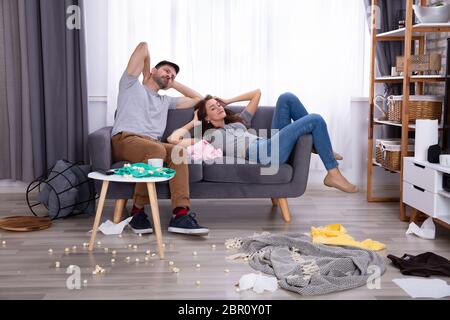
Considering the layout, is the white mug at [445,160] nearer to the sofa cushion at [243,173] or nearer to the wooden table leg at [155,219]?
the sofa cushion at [243,173]

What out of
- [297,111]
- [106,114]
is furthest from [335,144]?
[106,114]

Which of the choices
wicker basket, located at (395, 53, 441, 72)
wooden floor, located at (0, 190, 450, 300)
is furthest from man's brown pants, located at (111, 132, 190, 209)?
wicker basket, located at (395, 53, 441, 72)

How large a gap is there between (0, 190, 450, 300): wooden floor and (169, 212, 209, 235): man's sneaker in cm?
5

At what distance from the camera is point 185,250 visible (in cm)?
343

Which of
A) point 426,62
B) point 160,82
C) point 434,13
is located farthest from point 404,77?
point 160,82

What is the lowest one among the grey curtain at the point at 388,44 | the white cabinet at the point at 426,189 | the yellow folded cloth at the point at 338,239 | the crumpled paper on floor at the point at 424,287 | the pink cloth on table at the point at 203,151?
the crumpled paper on floor at the point at 424,287

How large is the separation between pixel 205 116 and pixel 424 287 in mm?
2047

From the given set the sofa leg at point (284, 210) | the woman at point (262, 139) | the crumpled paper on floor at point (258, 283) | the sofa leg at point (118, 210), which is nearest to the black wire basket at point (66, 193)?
the sofa leg at point (118, 210)

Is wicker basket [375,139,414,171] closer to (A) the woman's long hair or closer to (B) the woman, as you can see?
(B) the woman

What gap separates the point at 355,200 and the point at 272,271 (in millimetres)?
2015

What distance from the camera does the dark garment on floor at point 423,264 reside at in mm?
2984

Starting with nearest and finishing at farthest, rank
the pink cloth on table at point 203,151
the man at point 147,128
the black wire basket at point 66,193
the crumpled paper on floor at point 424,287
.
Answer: the crumpled paper on floor at point 424,287 → the man at point 147,128 → the pink cloth on table at point 203,151 → the black wire basket at point 66,193

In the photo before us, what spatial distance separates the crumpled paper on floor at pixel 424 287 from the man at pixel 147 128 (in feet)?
3.99

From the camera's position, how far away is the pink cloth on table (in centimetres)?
407
